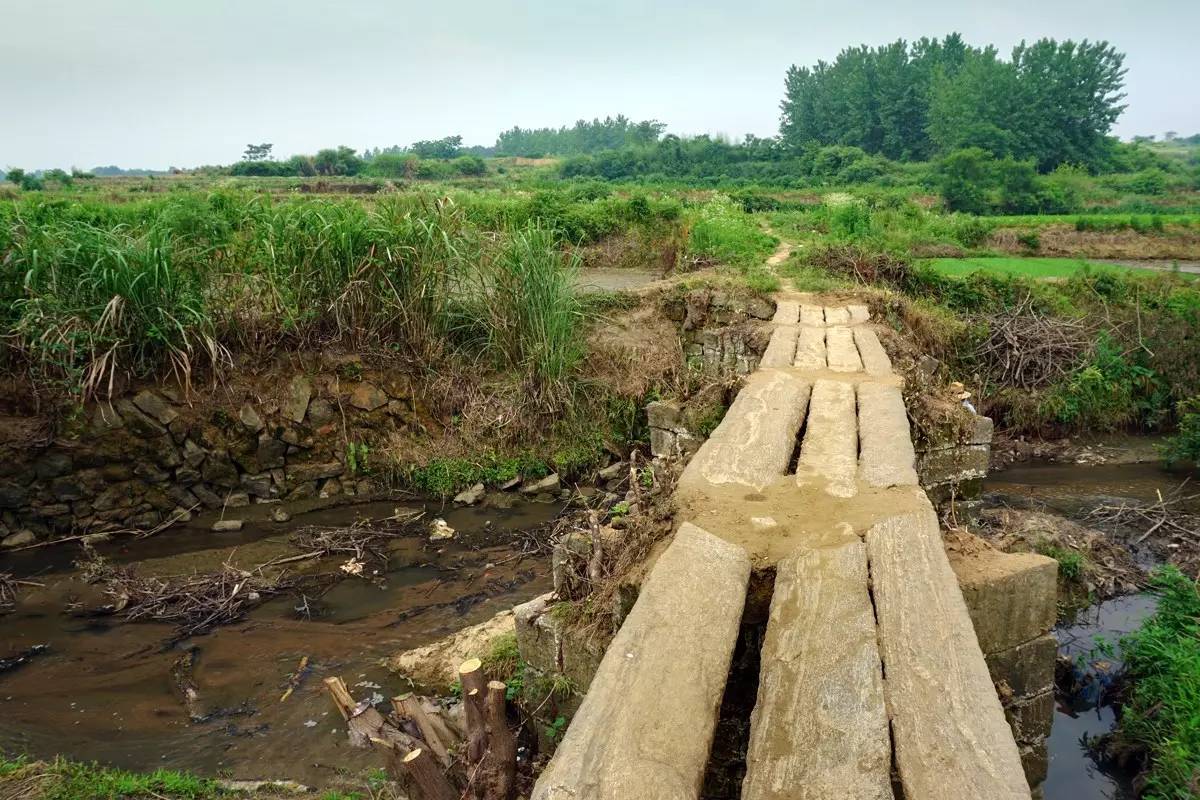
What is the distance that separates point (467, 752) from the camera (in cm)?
245

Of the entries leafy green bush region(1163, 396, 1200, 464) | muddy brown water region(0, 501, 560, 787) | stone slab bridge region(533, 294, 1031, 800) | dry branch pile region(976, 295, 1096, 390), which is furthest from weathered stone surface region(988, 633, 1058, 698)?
dry branch pile region(976, 295, 1096, 390)

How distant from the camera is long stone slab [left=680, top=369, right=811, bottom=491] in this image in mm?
2979

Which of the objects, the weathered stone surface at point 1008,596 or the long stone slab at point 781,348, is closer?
the weathered stone surface at point 1008,596

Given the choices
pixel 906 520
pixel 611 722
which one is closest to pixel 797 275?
pixel 906 520

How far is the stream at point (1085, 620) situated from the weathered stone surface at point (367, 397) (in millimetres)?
5901

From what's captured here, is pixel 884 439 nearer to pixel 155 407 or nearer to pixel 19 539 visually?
pixel 155 407

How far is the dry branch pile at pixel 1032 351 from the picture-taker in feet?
30.0

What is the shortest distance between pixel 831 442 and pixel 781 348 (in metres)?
2.00

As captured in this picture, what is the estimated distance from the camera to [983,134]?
105 ft

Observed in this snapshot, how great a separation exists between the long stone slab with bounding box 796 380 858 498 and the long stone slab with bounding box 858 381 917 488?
0.14ft

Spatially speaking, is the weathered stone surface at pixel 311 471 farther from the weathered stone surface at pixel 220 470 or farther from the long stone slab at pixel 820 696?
the long stone slab at pixel 820 696

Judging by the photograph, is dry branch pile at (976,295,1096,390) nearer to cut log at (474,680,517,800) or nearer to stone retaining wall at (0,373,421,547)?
stone retaining wall at (0,373,421,547)

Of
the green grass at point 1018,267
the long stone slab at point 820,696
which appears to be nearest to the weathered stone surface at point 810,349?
the long stone slab at point 820,696

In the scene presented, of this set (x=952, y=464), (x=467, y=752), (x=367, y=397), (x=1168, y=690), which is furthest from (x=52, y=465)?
(x=1168, y=690)
